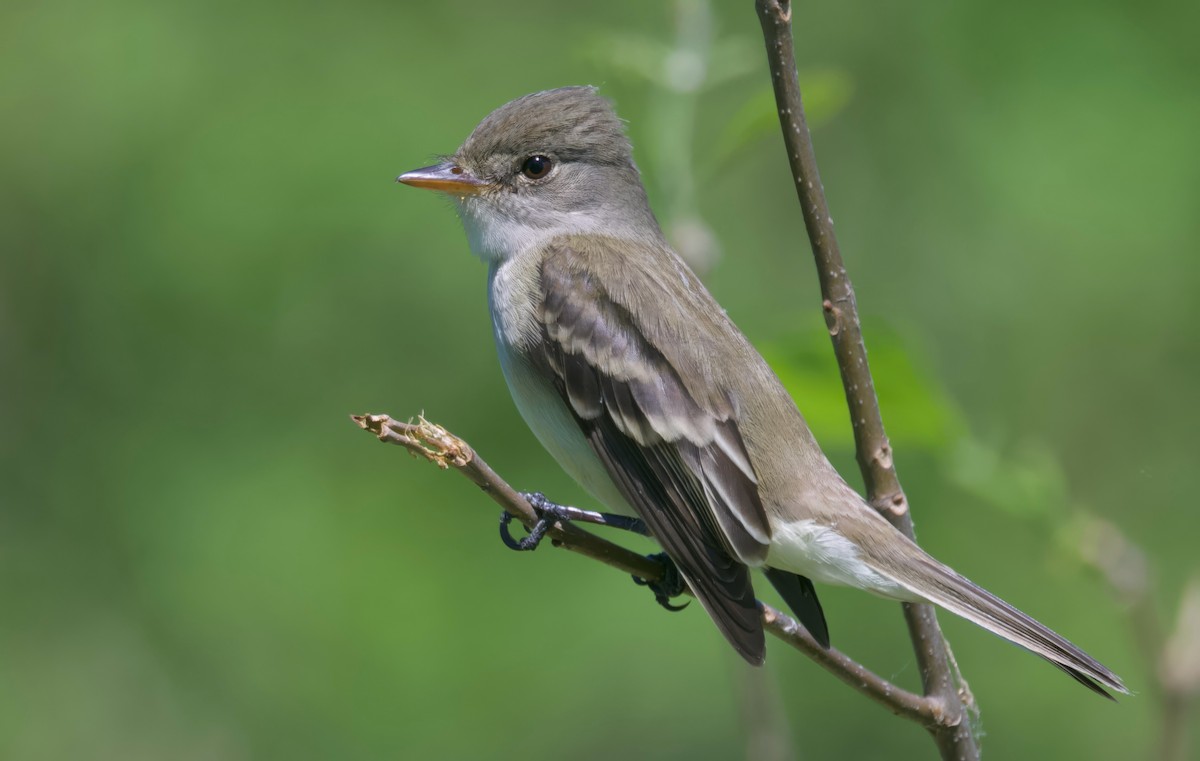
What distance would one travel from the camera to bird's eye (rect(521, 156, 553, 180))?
14.5ft

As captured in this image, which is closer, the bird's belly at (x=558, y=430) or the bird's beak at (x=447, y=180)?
the bird's belly at (x=558, y=430)

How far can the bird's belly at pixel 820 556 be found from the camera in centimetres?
340

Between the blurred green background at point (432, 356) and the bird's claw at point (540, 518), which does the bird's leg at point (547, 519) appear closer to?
the bird's claw at point (540, 518)

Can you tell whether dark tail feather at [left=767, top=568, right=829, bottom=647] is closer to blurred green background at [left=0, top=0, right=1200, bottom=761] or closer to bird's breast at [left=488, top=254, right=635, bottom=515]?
bird's breast at [left=488, top=254, right=635, bottom=515]

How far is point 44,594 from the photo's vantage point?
5.70 m

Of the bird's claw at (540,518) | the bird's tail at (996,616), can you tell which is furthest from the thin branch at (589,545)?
the bird's tail at (996,616)

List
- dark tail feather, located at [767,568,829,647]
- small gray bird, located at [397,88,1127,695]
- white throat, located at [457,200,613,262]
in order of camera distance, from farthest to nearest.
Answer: white throat, located at [457,200,613,262] < dark tail feather, located at [767,568,829,647] < small gray bird, located at [397,88,1127,695]

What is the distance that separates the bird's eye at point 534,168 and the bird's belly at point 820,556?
145 centimetres

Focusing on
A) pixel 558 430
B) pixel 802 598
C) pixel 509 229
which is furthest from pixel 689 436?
pixel 509 229

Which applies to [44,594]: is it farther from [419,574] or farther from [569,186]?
[569,186]

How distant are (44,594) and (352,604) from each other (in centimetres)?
133

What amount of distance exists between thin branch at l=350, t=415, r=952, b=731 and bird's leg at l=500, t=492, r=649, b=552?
0.08 metres

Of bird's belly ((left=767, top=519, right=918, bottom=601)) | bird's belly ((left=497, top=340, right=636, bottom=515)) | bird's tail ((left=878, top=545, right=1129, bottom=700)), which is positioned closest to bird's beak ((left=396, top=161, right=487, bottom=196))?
bird's belly ((left=497, top=340, right=636, bottom=515))

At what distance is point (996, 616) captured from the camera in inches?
127
